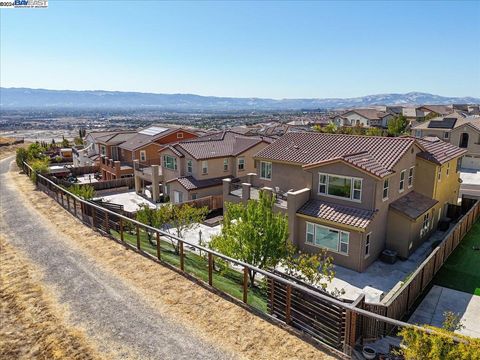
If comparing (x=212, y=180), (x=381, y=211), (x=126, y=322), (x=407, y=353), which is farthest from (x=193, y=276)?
(x=212, y=180)

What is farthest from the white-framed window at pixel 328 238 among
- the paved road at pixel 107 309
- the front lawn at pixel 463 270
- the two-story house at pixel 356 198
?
the paved road at pixel 107 309

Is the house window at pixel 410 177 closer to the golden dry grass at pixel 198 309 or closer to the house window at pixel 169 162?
the golden dry grass at pixel 198 309

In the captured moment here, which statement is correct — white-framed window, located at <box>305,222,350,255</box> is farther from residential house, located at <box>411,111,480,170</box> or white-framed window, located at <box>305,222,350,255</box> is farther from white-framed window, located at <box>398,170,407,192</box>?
residential house, located at <box>411,111,480,170</box>

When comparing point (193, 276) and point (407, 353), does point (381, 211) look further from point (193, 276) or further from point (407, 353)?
point (407, 353)

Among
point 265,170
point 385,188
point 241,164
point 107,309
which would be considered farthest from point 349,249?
point 241,164

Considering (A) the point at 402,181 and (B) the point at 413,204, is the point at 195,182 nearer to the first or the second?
(A) the point at 402,181
